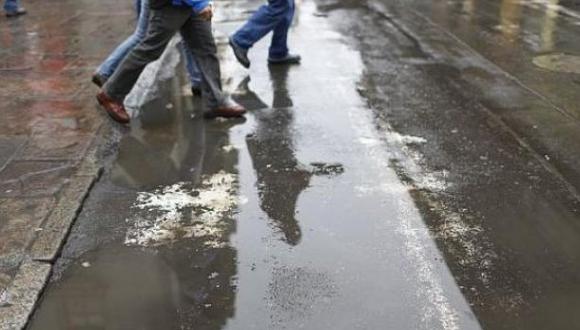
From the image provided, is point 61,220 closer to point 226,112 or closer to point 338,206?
point 338,206

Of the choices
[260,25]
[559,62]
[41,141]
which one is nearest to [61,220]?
[41,141]

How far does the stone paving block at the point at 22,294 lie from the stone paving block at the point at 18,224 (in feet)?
0.41

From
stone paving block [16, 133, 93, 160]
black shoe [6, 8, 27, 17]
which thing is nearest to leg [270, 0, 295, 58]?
stone paving block [16, 133, 93, 160]

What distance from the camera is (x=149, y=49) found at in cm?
618

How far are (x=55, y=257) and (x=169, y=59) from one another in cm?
494

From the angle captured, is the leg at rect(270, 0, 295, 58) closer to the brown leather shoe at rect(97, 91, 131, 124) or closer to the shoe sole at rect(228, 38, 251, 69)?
the shoe sole at rect(228, 38, 251, 69)

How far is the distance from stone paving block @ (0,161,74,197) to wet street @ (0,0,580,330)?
0.29 meters

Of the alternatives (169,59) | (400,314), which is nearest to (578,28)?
(169,59)

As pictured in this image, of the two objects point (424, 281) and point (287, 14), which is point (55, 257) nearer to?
point (424, 281)

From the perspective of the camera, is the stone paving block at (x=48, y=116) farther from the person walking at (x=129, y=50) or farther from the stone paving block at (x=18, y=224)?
the stone paving block at (x=18, y=224)

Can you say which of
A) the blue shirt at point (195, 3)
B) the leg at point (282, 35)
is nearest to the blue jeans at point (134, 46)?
the blue shirt at point (195, 3)

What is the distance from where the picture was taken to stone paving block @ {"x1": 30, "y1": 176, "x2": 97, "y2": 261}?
4.18 m

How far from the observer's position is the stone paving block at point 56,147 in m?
5.56

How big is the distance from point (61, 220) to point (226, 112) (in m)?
2.28
